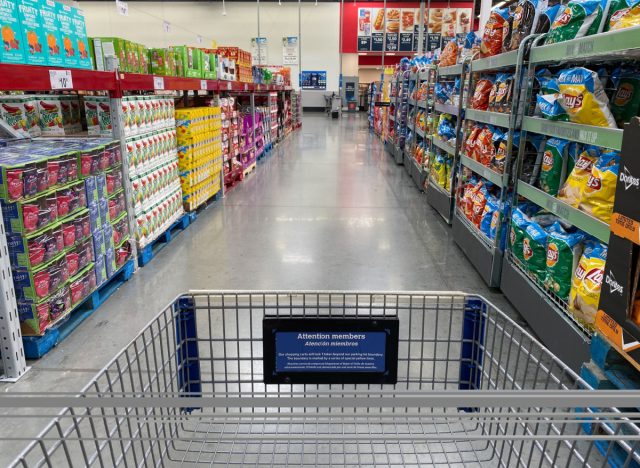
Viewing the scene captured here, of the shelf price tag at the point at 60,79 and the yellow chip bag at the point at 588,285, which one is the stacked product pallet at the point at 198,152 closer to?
the shelf price tag at the point at 60,79

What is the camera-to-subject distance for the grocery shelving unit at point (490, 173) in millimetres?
3154

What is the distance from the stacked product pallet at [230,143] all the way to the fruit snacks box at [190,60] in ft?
3.21

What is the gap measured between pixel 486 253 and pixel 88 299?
2.80m

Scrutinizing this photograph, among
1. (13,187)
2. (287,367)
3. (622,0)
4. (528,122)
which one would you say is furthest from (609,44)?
(13,187)

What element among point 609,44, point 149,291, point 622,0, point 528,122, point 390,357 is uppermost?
point 622,0

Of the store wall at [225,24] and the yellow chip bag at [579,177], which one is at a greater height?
the store wall at [225,24]

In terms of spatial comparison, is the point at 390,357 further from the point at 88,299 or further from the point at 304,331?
the point at 88,299

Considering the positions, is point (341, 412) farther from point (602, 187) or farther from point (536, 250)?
point (536, 250)

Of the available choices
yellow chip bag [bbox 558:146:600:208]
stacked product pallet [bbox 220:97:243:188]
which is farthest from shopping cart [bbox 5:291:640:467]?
stacked product pallet [bbox 220:97:243:188]

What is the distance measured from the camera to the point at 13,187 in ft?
7.77

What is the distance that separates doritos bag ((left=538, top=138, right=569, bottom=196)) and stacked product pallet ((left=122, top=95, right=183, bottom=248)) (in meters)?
2.93

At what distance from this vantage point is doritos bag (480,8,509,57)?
363 cm

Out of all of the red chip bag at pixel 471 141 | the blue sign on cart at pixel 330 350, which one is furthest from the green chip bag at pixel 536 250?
the blue sign on cart at pixel 330 350

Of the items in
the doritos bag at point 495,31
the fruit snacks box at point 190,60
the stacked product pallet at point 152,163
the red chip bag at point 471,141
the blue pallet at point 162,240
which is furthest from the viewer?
the fruit snacks box at point 190,60
